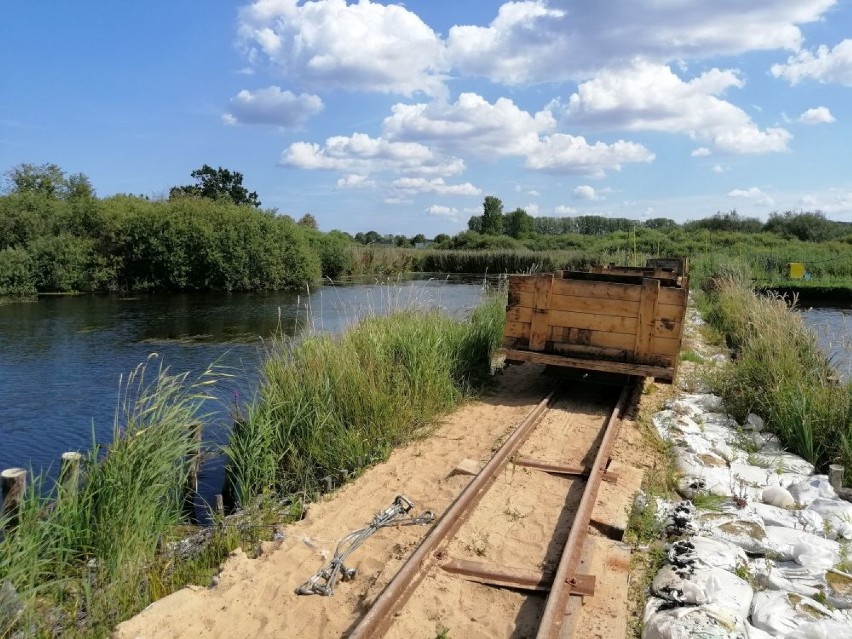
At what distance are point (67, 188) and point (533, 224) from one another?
56.8 meters

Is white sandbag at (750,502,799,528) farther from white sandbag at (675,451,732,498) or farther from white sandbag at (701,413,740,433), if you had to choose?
white sandbag at (701,413,740,433)

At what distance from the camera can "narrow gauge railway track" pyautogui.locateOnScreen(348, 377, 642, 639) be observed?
3.84m

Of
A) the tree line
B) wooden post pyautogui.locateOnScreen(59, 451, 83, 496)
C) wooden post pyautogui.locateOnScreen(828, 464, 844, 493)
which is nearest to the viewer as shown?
wooden post pyautogui.locateOnScreen(59, 451, 83, 496)

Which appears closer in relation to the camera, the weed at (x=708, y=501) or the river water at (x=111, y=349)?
the weed at (x=708, y=501)

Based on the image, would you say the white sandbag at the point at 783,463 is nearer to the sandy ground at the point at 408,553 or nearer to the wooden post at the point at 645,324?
→ the sandy ground at the point at 408,553

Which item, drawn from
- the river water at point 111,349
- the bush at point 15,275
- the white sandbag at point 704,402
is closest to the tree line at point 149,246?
the bush at point 15,275

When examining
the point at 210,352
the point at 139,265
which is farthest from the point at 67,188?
the point at 210,352

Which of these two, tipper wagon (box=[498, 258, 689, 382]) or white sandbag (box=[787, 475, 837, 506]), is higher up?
tipper wagon (box=[498, 258, 689, 382])

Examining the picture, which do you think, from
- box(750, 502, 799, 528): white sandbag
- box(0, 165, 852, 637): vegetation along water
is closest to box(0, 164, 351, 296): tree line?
box(0, 165, 852, 637): vegetation along water

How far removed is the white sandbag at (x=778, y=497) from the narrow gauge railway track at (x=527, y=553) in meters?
1.36

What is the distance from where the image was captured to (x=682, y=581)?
4.14m

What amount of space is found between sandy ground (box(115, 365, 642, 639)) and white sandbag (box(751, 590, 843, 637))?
0.81 meters

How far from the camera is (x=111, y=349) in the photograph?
55.1 ft

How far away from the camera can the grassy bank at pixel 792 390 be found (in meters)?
6.89
